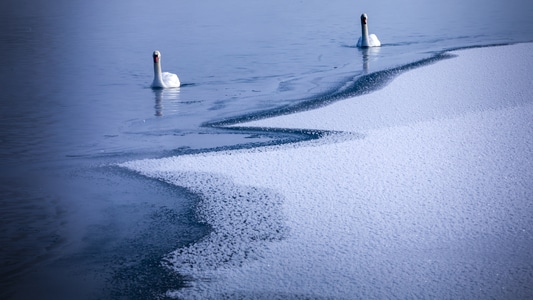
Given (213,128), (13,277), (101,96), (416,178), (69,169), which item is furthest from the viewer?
(101,96)

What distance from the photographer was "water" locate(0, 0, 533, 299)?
19.7 feet

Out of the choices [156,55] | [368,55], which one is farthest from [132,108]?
[368,55]

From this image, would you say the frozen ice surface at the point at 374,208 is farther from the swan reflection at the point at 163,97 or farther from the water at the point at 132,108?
the swan reflection at the point at 163,97

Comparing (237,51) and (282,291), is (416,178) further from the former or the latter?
(237,51)

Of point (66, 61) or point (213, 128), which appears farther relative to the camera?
point (66, 61)

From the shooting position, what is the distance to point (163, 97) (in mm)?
14141

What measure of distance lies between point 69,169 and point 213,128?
8.39 ft

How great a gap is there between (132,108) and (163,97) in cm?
112

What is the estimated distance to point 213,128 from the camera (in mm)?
10836

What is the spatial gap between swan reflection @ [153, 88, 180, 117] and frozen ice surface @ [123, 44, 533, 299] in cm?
301

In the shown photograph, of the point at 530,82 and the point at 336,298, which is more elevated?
the point at 530,82

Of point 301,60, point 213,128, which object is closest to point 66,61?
point 301,60

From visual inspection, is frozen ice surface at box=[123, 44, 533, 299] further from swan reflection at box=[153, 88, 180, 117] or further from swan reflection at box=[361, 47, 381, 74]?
swan reflection at box=[361, 47, 381, 74]

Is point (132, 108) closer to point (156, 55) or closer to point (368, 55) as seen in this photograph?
point (156, 55)
